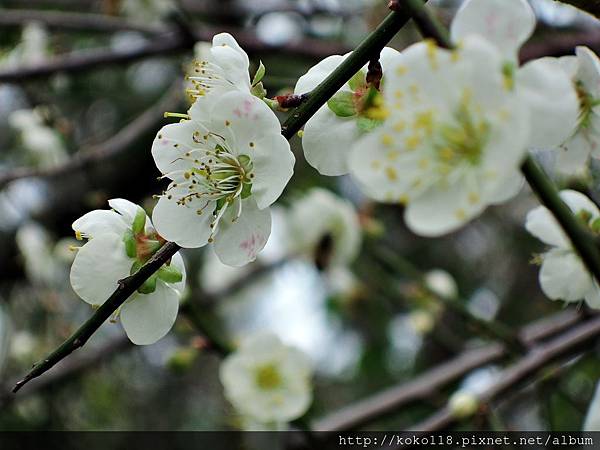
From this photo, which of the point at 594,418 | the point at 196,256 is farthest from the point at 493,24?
the point at 196,256

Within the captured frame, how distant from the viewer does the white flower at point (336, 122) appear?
2.04ft

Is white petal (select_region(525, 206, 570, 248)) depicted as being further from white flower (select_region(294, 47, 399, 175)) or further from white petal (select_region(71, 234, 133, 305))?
white petal (select_region(71, 234, 133, 305))

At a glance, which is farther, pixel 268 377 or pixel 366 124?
pixel 268 377

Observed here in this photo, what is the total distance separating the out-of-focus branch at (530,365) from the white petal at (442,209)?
732mm

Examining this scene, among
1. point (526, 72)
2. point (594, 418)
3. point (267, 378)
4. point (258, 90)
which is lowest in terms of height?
point (267, 378)

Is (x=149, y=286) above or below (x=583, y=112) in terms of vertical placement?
below

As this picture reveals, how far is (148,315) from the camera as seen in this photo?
0.64 m

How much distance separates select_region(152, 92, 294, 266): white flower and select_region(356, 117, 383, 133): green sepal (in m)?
0.07

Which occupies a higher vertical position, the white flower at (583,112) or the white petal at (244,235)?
the white flower at (583,112)

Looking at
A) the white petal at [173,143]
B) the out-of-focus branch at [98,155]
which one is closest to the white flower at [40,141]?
the out-of-focus branch at [98,155]

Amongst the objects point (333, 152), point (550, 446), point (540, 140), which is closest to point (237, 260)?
point (333, 152)

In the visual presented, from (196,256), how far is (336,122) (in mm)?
2296

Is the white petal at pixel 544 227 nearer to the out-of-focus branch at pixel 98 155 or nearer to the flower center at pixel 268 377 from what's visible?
the flower center at pixel 268 377

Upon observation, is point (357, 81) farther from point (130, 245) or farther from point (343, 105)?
point (130, 245)
